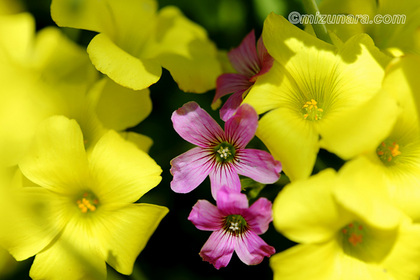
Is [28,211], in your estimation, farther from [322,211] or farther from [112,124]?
[322,211]

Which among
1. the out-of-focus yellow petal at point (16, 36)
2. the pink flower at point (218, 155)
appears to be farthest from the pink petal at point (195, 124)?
the out-of-focus yellow petal at point (16, 36)

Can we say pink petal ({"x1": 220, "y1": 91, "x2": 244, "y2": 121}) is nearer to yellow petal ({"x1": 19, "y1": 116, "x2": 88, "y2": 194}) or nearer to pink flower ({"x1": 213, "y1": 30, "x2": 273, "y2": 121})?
pink flower ({"x1": 213, "y1": 30, "x2": 273, "y2": 121})

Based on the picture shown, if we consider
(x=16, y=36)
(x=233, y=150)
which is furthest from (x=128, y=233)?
(x=16, y=36)

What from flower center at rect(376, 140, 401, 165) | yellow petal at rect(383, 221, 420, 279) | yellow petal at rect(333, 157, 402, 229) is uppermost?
yellow petal at rect(333, 157, 402, 229)

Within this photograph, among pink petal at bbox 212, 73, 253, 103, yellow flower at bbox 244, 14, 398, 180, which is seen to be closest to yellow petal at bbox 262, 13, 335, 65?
yellow flower at bbox 244, 14, 398, 180

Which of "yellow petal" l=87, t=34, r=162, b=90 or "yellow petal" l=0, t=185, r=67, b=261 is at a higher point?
"yellow petal" l=87, t=34, r=162, b=90

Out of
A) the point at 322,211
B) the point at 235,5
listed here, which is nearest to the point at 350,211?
the point at 322,211
